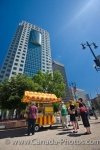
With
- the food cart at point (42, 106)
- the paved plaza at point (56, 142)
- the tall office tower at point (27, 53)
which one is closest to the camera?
the paved plaza at point (56, 142)

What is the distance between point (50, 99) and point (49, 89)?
22.2m

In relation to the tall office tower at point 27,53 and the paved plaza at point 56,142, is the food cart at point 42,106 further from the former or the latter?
the tall office tower at point 27,53

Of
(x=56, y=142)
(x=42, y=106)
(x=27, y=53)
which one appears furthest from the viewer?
(x=27, y=53)

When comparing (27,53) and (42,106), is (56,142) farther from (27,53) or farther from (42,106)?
(27,53)

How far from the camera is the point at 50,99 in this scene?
13.3 meters

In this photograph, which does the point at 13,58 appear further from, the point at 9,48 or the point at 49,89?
the point at 49,89

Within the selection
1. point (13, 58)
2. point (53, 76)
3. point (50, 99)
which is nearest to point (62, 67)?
point (13, 58)

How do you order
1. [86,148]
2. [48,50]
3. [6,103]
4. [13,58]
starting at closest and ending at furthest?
[86,148] → [6,103] → [13,58] → [48,50]

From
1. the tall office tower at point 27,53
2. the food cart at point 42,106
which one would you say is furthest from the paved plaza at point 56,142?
the tall office tower at point 27,53

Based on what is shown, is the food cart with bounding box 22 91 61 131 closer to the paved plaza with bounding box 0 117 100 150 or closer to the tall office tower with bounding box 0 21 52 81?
the paved plaza with bounding box 0 117 100 150

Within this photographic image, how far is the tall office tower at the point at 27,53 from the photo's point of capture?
105812mm

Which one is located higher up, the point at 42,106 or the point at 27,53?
the point at 27,53

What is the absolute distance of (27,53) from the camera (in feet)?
405

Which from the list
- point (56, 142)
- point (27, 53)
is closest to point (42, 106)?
point (56, 142)
